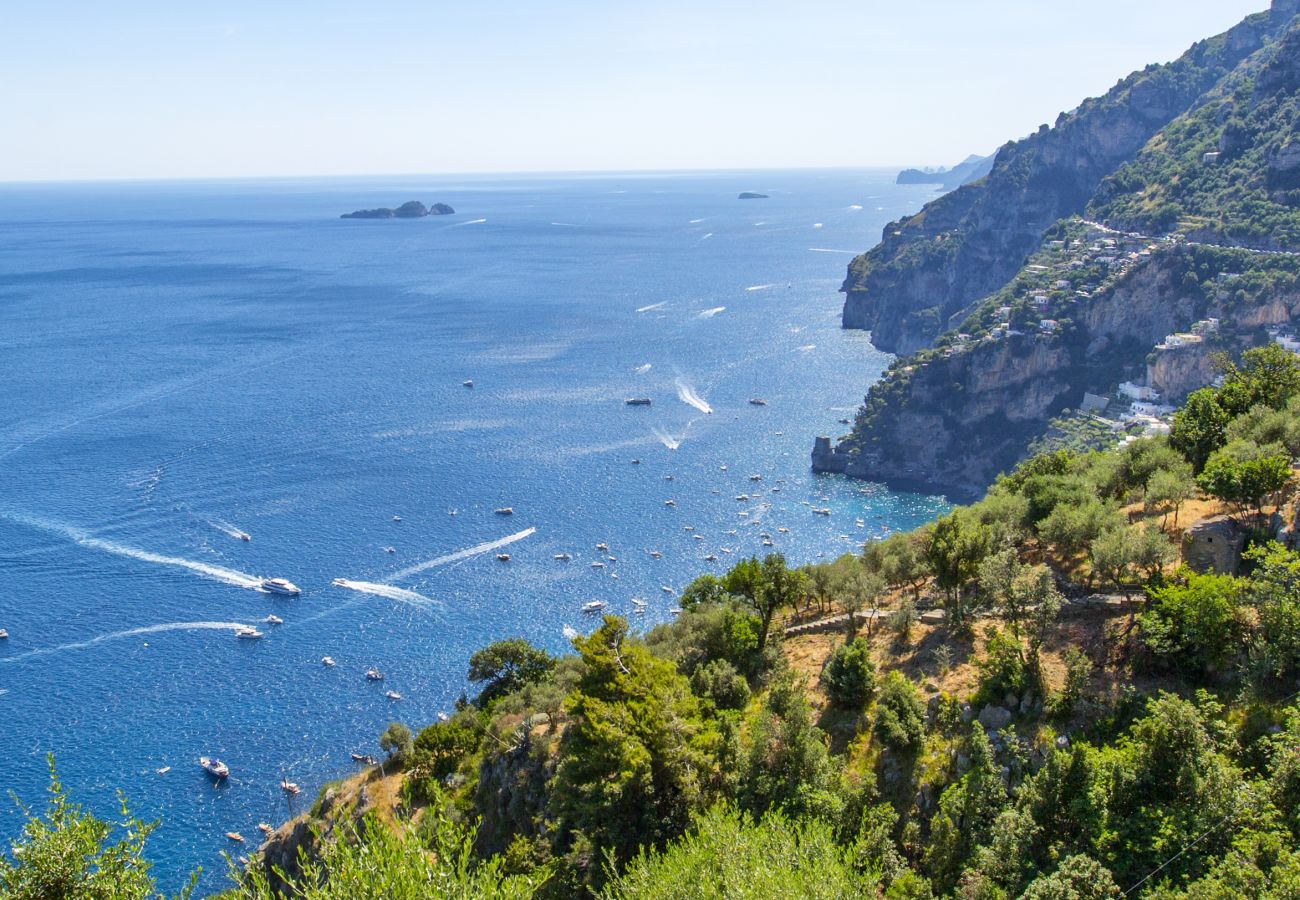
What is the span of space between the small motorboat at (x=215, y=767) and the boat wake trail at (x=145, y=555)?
1003 inches

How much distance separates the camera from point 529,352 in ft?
570

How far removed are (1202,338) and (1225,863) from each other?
363ft

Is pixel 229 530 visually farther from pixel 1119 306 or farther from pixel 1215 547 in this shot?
pixel 1119 306

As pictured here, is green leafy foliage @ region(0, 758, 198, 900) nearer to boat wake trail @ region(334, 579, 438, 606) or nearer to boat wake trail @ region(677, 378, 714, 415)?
boat wake trail @ region(334, 579, 438, 606)

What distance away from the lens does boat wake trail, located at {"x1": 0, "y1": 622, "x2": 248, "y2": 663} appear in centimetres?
7456

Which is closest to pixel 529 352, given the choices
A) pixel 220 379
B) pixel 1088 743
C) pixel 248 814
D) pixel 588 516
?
pixel 220 379

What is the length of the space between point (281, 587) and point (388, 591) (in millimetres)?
10760

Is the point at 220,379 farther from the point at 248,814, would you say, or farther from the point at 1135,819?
the point at 1135,819

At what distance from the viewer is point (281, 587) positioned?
8431cm

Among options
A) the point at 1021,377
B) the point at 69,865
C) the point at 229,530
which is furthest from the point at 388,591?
the point at 1021,377

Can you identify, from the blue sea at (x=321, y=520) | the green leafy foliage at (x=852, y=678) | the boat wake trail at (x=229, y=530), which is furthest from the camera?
the boat wake trail at (x=229, y=530)

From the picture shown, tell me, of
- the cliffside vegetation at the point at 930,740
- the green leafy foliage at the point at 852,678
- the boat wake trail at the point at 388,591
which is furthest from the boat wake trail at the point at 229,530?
the green leafy foliage at the point at 852,678

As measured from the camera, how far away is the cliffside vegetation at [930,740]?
843 inches

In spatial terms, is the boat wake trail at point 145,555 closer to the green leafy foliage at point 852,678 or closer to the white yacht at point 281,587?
the white yacht at point 281,587
